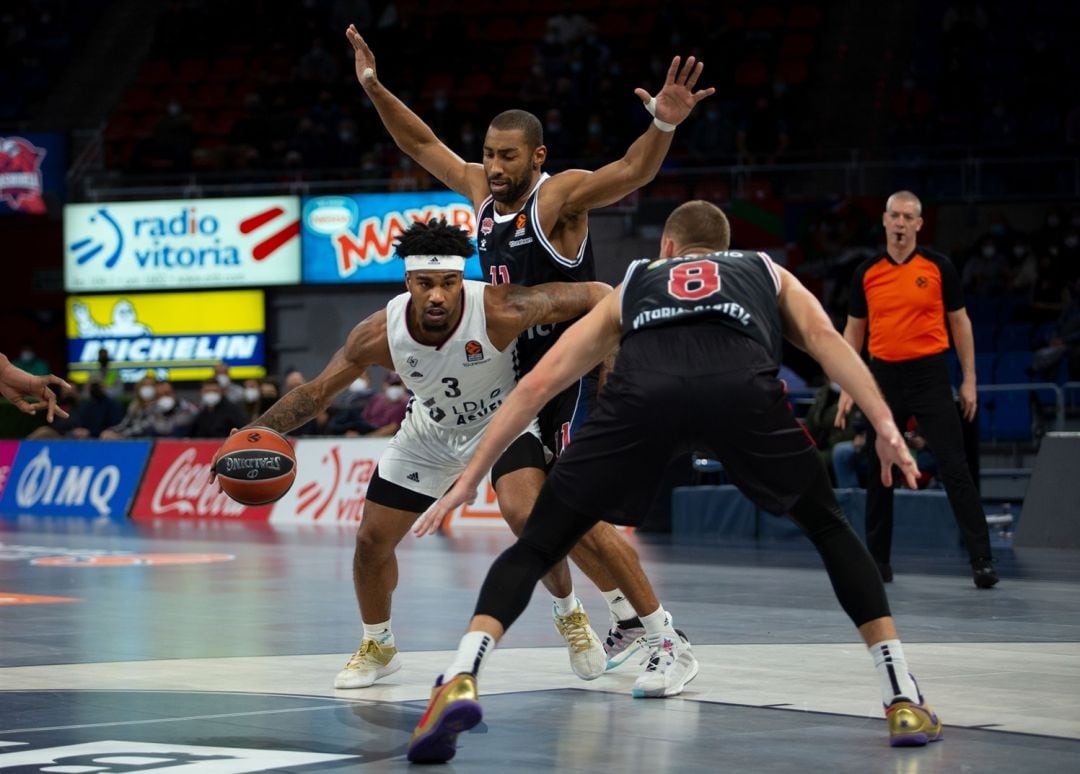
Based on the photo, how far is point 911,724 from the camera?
5.02m

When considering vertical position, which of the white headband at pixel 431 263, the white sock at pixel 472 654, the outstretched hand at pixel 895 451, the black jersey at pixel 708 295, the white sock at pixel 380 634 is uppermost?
the white headband at pixel 431 263

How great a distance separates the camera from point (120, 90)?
29.8 meters

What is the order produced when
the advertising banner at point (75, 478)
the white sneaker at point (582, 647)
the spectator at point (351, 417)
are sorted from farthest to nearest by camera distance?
the advertising banner at point (75, 478) → the spectator at point (351, 417) → the white sneaker at point (582, 647)

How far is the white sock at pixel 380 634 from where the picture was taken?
6520 mm

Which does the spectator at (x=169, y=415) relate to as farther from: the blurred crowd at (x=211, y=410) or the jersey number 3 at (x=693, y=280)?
the jersey number 3 at (x=693, y=280)

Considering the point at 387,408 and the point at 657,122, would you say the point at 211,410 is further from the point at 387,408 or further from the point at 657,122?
the point at 657,122

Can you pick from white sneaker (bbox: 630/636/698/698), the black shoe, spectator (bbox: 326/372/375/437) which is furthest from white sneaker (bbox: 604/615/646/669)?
spectator (bbox: 326/372/375/437)

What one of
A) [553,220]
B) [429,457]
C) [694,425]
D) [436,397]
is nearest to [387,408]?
[553,220]

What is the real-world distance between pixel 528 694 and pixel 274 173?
1877 cm

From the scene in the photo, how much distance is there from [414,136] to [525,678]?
2707mm

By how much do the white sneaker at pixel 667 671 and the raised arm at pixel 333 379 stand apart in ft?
5.13

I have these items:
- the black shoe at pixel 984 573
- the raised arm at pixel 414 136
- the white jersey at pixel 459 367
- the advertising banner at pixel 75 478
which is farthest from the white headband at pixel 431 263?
the advertising banner at pixel 75 478

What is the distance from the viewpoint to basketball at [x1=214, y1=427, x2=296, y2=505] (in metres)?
6.17

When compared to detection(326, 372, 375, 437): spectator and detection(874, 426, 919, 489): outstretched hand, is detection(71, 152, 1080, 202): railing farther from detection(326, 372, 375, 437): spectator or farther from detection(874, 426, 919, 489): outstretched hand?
detection(874, 426, 919, 489): outstretched hand
